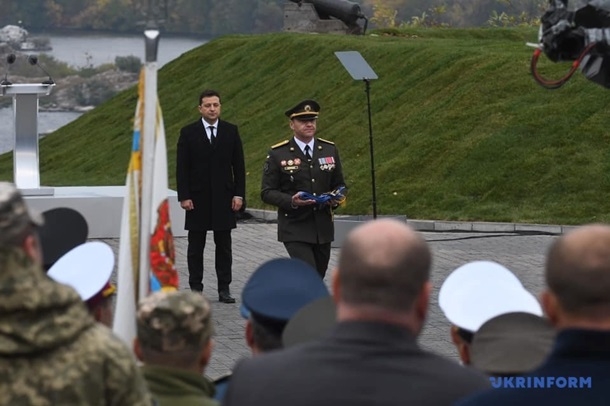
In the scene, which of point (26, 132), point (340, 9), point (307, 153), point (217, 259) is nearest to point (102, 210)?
point (26, 132)

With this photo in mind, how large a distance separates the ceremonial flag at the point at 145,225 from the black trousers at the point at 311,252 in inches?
238

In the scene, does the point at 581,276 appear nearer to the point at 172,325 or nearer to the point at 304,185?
the point at 172,325

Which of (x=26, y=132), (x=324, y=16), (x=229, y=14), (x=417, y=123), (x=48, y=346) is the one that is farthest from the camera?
(x=229, y=14)

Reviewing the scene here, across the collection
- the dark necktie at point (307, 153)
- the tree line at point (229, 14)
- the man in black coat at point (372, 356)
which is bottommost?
the man in black coat at point (372, 356)

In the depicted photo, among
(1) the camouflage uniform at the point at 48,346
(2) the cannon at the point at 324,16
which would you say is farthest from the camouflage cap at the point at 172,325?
(2) the cannon at the point at 324,16

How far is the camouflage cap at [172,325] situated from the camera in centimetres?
412

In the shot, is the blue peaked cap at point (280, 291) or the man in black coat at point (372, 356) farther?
the blue peaked cap at point (280, 291)

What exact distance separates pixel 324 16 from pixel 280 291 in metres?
33.1

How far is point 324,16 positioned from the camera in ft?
124

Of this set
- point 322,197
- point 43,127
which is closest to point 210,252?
point 322,197

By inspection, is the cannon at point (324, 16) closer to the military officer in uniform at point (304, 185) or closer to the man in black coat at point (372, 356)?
the military officer in uniform at point (304, 185)

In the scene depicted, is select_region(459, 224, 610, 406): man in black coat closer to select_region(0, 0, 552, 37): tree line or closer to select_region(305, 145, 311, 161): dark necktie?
select_region(305, 145, 311, 161): dark necktie

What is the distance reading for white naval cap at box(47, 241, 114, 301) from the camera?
5.09 meters

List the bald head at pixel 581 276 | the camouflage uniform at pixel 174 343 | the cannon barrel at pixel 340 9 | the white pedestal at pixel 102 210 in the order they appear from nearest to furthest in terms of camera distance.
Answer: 1. the bald head at pixel 581 276
2. the camouflage uniform at pixel 174 343
3. the white pedestal at pixel 102 210
4. the cannon barrel at pixel 340 9
